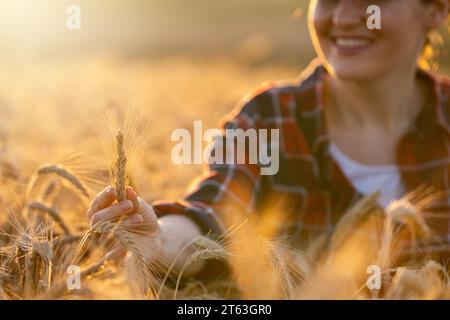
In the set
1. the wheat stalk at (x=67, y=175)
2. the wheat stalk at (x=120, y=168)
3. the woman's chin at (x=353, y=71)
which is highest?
the woman's chin at (x=353, y=71)

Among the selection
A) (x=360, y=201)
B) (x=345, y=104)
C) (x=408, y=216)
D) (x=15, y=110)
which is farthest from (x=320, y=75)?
(x=15, y=110)

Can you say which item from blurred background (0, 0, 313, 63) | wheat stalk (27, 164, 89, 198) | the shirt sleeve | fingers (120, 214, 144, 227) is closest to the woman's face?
the shirt sleeve

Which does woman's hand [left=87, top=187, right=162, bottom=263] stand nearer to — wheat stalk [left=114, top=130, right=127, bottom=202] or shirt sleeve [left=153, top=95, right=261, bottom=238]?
wheat stalk [left=114, top=130, right=127, bottom=202]

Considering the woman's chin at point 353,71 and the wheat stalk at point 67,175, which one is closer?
the wheat stalk at point 67,175

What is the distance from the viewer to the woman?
224cm

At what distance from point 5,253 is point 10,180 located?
0.51 m

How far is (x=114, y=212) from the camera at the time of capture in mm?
1474

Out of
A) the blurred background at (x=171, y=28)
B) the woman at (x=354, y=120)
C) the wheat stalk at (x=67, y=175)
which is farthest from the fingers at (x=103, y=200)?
the blurred background at (x=171, y=28)

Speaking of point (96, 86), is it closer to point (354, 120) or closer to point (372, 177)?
point (354, 120)

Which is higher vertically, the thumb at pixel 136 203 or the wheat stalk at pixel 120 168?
the wheat stalk at pixel 120 168

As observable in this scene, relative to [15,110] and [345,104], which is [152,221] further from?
[15,110]

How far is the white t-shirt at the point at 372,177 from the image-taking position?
236 cm

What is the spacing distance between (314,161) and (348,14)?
1.37ft

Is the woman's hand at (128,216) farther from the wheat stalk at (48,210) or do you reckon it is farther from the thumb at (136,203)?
the wheat stalk at (48,210)
